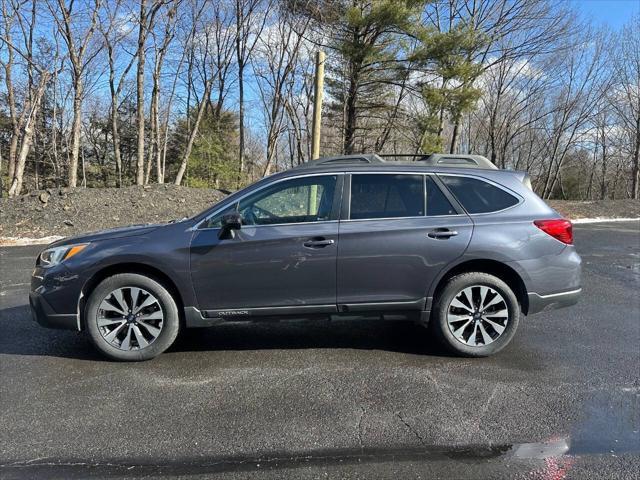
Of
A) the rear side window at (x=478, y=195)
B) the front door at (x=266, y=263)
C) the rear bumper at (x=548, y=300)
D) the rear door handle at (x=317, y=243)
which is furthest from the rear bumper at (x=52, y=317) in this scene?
the rear bumper at (x=548, y=300)

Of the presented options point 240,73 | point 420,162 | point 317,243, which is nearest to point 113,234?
point 317,243

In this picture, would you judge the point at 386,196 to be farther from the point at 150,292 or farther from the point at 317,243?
the point at 150,292

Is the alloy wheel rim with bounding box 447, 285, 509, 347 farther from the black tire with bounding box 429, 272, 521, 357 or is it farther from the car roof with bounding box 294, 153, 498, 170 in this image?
the car roof with bounding box 294, 153, 498, 170

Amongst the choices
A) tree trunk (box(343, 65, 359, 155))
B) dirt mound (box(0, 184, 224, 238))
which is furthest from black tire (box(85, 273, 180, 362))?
tree trunk (box(343, 65, 359, 155))

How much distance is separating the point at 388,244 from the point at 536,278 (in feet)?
4.59

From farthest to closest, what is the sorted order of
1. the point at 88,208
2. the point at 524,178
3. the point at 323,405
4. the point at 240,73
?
the point at 240,73 < the point at 88,208 < the point at 524,178 < the point at 323,405

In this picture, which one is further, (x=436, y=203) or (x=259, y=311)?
(x=436, y=203)

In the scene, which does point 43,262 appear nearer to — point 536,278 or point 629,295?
point 536,278

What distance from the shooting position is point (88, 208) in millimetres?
14820

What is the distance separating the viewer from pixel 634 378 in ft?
13.2

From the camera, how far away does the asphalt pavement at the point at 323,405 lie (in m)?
2.82

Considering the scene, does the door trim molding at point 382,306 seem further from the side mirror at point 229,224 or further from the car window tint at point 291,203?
the side mirror at point 229,224

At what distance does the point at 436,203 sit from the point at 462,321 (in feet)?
3.65

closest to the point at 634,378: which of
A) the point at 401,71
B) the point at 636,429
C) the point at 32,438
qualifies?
the point at 636,429
